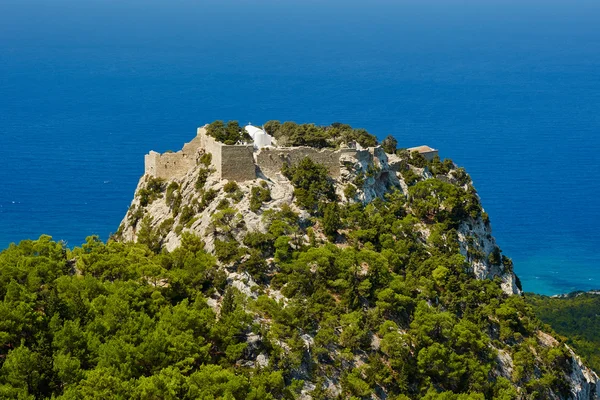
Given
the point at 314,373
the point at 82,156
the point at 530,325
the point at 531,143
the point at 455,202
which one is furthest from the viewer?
the point at 531,143

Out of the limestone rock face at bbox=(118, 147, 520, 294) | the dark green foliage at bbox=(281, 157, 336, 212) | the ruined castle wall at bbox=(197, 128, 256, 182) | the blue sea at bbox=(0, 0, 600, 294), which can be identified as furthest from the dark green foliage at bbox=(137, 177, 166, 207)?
the blue sea at bbox=(0, 0, 600, 294)

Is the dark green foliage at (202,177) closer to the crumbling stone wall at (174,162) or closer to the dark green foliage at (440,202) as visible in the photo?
the crumbling stone wall at (174,162)

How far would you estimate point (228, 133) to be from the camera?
50.8m

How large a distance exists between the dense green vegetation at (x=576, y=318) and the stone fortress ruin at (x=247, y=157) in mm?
28676

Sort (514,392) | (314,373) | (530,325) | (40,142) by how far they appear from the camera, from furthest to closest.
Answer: (40,142), (530,325), (514,392), (314,373)

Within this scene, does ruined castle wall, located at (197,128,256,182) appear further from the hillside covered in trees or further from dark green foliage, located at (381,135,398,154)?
dark green foliage, located at (381,135,398,154)

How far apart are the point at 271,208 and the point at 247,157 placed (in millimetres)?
3695

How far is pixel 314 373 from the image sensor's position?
119 ft

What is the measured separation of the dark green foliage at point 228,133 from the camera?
49875mm

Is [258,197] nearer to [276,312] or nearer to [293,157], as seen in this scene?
[293,157]

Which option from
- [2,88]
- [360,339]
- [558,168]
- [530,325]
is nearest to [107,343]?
[360,339]

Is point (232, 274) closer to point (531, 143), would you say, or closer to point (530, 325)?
point (530, 325)

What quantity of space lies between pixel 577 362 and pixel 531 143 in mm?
103835

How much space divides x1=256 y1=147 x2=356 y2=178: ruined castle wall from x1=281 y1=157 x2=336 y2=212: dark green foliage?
42 centimetres
